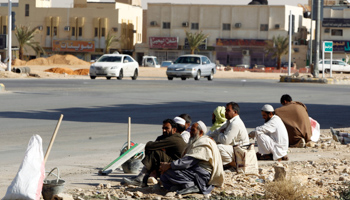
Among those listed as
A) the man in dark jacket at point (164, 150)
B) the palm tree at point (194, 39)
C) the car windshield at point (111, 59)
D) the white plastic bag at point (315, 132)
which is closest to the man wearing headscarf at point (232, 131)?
the man in dark jacket at point (164, 150)

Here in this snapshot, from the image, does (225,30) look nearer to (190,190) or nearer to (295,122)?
(295,122)

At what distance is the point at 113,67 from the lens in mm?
41281

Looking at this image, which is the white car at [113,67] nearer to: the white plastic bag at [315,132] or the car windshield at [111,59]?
the car windshield at [111,59]

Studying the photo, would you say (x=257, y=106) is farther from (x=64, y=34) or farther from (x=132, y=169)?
(x=64, y=34)

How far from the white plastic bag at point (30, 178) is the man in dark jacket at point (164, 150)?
7.14 ft

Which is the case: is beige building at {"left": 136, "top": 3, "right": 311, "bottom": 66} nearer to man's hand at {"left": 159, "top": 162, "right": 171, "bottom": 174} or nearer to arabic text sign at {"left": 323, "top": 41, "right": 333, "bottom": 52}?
arabic text sign at {"left": 323, "top": 41, "right": 333, "bottom": 52}

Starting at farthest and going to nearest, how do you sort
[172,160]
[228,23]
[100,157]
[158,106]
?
[228,23]
[158,106]
[100,157]
[172,160]

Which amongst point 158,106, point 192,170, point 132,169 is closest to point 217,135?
point 132,169

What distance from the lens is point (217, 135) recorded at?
11.5m

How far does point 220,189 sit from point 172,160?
77cm

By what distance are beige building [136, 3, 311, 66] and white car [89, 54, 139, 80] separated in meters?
53.5

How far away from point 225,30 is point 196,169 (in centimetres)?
8827

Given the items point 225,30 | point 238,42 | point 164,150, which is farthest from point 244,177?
point 225,30

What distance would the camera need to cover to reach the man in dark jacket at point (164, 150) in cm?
952
